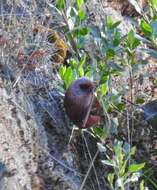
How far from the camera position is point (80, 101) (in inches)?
82.8

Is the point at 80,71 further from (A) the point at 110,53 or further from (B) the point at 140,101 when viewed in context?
(B) the point at 140,101

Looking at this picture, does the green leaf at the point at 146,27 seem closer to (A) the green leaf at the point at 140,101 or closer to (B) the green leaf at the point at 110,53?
(B) the green leaf at the point at 110,53

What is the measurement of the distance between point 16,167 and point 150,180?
58 centimetres

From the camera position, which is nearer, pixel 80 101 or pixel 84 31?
pixel 80 101

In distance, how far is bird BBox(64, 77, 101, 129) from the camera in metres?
2.08

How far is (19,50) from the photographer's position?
2.48 m

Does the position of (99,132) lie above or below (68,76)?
below

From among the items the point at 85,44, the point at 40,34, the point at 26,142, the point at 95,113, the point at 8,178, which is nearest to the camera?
the point at 8,178

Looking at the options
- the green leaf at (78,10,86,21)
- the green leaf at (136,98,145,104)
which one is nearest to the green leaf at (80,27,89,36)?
the green leaf at (78,10,86,21)

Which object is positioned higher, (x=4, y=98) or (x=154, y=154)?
(x=4, y=98)

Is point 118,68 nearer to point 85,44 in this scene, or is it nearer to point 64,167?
point 85,44

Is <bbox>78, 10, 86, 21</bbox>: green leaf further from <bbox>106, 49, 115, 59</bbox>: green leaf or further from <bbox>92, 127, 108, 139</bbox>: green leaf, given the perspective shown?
<bbox>92, 127, 108, 139</bbox>: green leaf

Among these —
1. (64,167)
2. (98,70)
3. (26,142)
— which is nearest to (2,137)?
(26,142)

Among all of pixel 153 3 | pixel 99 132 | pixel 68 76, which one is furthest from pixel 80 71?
pixel 153 3
